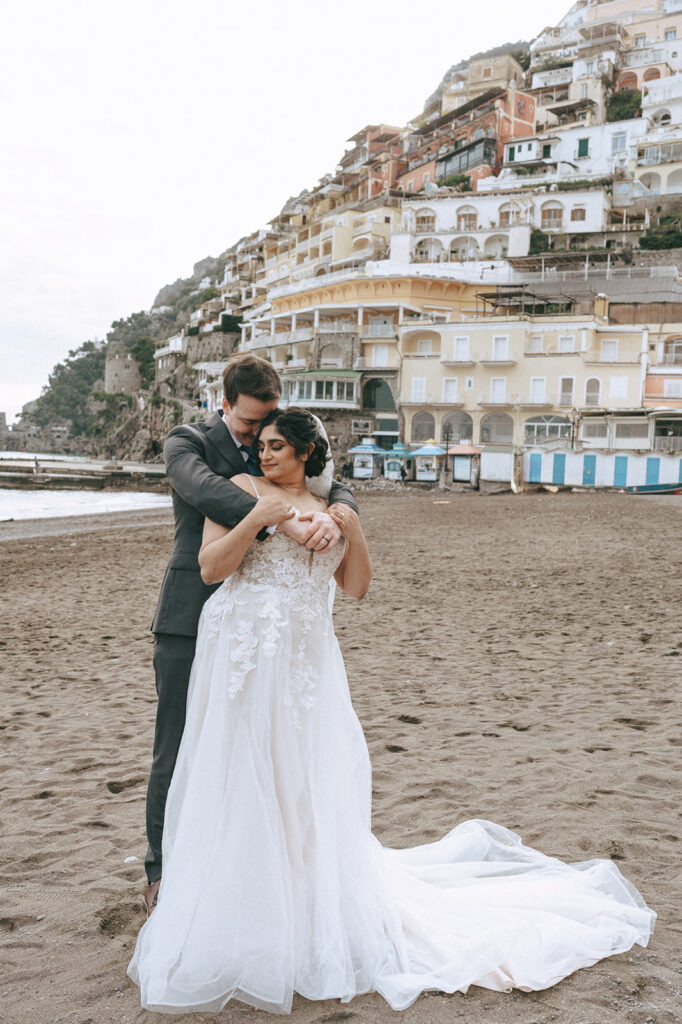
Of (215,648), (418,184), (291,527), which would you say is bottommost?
(215,648)

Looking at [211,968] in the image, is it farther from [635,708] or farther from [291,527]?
[635,708]

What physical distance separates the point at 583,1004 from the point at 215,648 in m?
1.56

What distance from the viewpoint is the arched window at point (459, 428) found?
125 ft

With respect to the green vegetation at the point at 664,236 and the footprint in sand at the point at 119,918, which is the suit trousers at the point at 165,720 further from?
the green vegetation at the point at 664,236

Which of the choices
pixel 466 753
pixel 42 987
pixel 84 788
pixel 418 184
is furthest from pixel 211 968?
pixel 418 184

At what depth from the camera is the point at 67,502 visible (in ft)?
111

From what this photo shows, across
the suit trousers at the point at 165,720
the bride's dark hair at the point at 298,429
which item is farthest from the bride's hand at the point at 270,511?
the suit trousers at the point at 165,720

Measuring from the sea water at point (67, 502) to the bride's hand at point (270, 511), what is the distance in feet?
80.6

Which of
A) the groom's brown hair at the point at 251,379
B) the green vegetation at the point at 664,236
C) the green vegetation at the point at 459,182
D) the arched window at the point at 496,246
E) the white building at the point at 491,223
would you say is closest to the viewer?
the groom's brown hair at the point at 251,379

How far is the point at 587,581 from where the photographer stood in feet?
32.6

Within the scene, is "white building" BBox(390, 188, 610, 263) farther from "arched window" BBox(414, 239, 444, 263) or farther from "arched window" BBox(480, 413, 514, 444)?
"arched window" BBox(480, 413, 514, 444)

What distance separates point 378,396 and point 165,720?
3974 centimetres

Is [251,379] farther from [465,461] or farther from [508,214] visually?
[508,214]

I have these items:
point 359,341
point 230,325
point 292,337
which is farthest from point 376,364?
point 230,325
